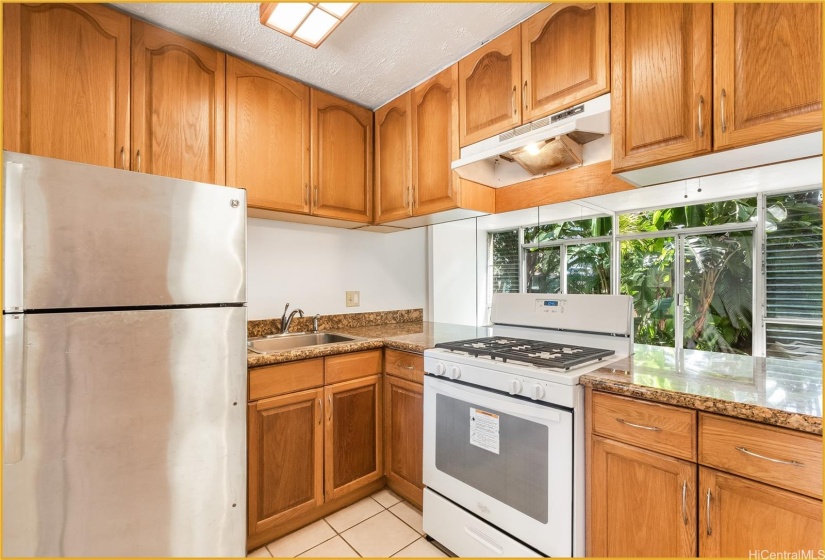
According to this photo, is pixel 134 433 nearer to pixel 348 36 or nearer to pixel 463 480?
pixel 463 480

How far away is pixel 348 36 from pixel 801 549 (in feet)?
7.76

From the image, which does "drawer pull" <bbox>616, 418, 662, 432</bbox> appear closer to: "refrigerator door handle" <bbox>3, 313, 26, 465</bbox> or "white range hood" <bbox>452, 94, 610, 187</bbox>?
"white range hood" <bbox>452, 94, 610, 187</bbox>

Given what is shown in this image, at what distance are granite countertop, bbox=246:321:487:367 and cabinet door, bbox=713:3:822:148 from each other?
56.7 inches

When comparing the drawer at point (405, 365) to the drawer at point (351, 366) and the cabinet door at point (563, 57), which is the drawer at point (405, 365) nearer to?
the drawer at point (351, 366)

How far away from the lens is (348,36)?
1688mm

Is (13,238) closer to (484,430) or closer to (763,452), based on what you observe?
(484,430)

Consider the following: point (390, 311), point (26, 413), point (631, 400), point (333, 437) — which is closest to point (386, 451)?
point (333, 437)

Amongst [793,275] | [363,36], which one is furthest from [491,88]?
[793,275]

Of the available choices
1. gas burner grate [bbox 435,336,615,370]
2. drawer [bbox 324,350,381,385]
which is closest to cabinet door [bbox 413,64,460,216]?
gas burner grate [bbox 435,336,615,370]

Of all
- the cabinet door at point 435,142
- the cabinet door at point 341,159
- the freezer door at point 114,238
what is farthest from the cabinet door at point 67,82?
the cabinet door at point 435,142

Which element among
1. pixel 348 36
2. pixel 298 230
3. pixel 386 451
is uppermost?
pixel 348 36

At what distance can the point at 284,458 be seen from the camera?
5.57 feet

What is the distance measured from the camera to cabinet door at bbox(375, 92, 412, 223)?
2.22 m

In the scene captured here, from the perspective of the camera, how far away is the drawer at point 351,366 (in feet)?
6.07
